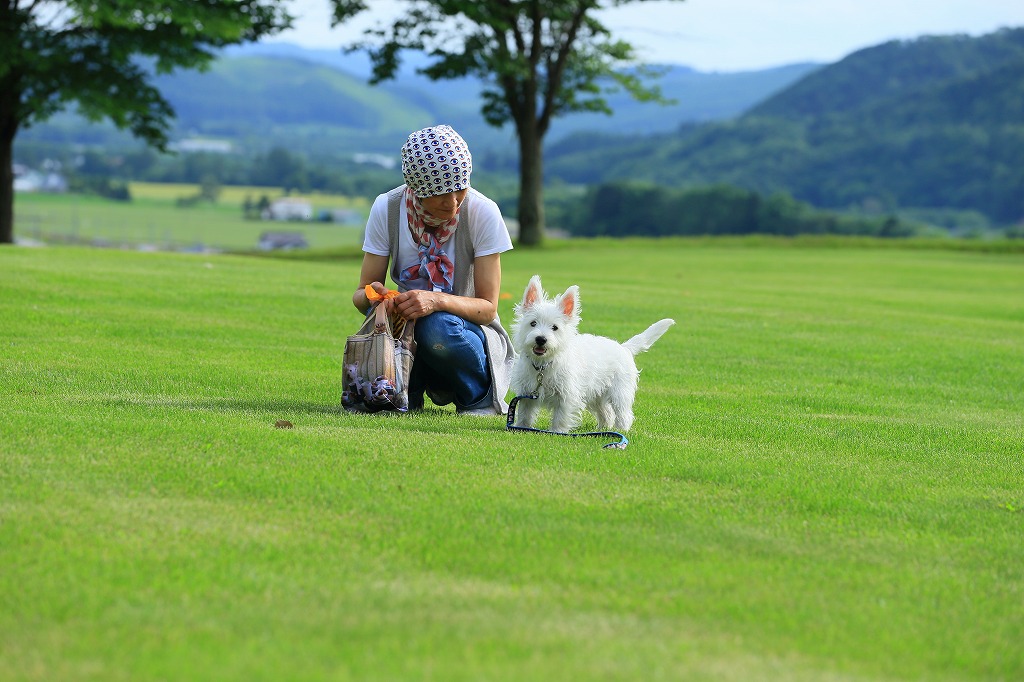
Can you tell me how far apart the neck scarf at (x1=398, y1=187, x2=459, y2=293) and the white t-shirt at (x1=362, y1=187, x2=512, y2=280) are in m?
0.04

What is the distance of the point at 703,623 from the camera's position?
439 cm

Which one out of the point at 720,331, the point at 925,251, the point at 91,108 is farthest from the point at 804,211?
the point at 720,331

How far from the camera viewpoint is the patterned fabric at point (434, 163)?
7531 mm

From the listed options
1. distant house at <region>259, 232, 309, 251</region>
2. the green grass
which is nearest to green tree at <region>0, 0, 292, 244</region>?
the green grass

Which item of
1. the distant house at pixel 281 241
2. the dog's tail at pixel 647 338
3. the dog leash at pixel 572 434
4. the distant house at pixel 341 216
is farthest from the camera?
the distant house at pixel 341 216

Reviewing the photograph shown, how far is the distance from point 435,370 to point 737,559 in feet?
11.7

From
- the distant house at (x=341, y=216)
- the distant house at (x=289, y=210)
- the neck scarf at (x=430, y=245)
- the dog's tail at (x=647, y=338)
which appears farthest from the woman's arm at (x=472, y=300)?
the distant house at (x=289, y=210)

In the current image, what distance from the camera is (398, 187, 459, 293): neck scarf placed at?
8.07 metres

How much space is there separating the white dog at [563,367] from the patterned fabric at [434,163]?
0.81 meters

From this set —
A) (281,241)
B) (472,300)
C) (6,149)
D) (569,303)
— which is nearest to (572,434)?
(569,303)

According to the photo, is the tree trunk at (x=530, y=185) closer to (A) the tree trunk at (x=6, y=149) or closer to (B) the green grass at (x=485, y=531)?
(A) the tree trunk at (x=6, y=149)

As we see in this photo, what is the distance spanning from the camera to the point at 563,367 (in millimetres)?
7609

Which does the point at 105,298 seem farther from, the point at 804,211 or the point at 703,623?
the point at 804,211

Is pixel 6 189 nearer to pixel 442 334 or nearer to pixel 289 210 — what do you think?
pixel 442 334
